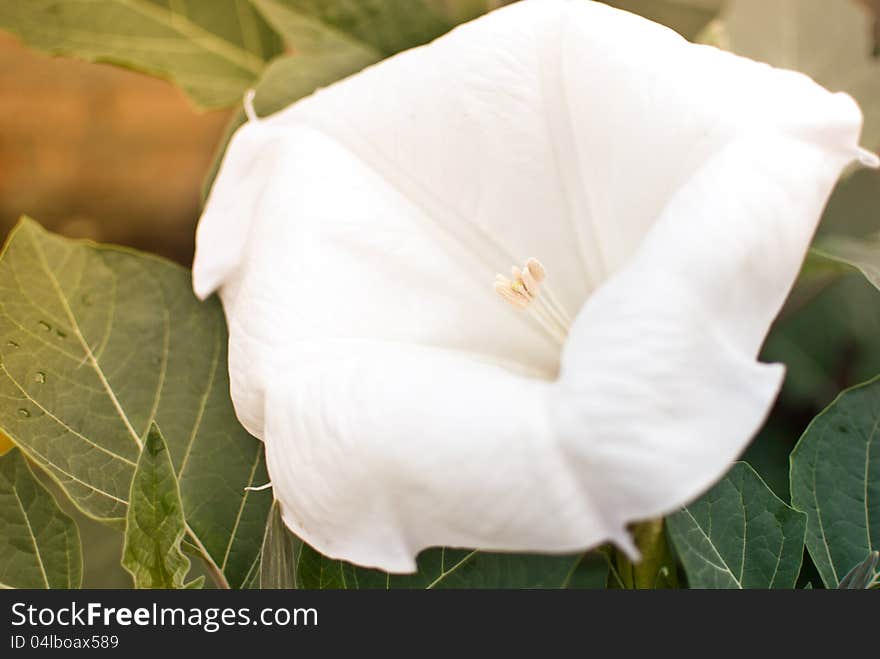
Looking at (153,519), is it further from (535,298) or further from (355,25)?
(355,25)

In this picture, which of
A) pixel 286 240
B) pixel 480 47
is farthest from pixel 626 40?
A: pixel 286 240

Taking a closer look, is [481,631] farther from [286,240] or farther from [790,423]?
[790,423]

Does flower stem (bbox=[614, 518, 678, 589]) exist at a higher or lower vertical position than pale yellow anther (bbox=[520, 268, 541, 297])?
lower

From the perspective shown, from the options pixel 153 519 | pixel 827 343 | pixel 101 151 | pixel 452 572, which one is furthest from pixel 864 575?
pixel 101 151

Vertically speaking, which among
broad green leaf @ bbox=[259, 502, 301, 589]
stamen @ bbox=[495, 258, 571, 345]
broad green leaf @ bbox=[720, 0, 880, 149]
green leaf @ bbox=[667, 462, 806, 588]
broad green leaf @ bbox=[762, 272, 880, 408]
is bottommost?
broad green leaf @ bbox=[762, 272, 880, 408]

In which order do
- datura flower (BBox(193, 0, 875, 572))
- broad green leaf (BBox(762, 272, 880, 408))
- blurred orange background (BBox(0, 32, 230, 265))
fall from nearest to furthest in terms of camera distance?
datura flower (BBox(193, 0, 875, 572)), broad green leaf (BBox(762, 272, 880, 408)), blurred orange background (BBox(0, 32, 230, 265))

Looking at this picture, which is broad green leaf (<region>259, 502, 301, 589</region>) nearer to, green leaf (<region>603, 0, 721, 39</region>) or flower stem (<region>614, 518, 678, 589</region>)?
flower stem (<region>614, 518, 678, 589</region>)

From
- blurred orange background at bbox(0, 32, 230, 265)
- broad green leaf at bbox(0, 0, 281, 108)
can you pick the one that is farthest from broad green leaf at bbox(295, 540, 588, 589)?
blurred orange background at bbox(0, 32, 230, 265)
